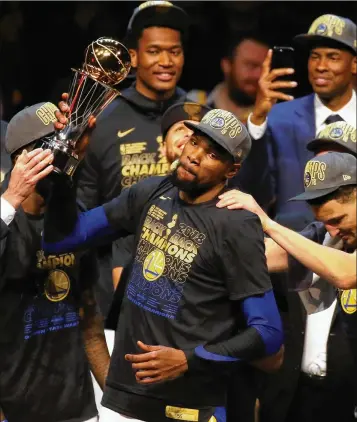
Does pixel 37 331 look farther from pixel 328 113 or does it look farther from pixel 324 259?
pixel 328 113

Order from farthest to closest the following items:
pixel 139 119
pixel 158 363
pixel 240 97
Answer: pixel 240 97
pixel 139 119
pixel 158 363

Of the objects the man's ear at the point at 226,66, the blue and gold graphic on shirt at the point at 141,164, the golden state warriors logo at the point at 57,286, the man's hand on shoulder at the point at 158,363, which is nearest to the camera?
the man's hand on shoulder at the point at 158,363

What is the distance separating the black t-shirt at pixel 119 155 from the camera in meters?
5.82

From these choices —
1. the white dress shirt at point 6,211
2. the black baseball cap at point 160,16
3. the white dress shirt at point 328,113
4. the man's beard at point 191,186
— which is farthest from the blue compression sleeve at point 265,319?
the black baseball cap at point 160,16

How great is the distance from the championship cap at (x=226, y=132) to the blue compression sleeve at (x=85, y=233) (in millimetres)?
505

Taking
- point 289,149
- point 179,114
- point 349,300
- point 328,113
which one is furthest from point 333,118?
point 349,300

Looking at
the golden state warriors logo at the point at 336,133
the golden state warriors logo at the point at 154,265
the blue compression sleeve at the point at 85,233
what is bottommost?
the golden state warriors logo at the point at 154,265

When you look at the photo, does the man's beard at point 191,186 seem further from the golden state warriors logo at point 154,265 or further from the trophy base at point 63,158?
the trophy base at point 63,158

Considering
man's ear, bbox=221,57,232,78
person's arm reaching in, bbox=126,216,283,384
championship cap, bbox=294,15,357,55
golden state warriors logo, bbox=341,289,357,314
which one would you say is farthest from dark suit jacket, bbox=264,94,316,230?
person's arm reaching in, bbox=126,216,283,384

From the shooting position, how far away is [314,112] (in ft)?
19.9

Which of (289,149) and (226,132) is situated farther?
(289,149)

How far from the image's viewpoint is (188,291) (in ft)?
14.9

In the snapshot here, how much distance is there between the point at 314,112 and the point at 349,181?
60.9 inches

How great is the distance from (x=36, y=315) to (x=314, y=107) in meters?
1.90
